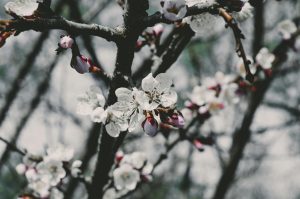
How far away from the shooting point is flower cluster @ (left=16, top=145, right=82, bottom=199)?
2.06 metres

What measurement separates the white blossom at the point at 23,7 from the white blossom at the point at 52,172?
1.04 m

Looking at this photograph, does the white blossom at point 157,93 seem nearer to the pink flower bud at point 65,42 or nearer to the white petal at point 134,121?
the white petal at point 134,121

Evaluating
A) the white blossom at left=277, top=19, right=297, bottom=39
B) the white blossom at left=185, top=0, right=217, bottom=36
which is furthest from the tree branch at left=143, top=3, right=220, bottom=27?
the white blossom at left=277, top=19, right=297, bottom=39

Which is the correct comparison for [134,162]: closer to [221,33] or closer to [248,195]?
[221,33]

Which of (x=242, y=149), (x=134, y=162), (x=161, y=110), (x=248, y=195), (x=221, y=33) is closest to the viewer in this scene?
(x=161, y=110)

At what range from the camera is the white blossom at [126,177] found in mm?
2073

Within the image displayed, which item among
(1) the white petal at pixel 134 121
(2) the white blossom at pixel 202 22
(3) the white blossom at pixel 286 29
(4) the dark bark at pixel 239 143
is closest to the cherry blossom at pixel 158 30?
(2) the white blossom at pixel 202 22

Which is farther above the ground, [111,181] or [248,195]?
[111,181]

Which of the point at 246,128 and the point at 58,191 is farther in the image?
the point at 246,128

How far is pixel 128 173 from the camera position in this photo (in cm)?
215

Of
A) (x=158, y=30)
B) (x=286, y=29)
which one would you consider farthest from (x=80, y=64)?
(x=286, y=29)

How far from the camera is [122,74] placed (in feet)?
4.93

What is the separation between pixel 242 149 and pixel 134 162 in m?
2.09

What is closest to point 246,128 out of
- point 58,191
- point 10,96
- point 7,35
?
point 58,191
